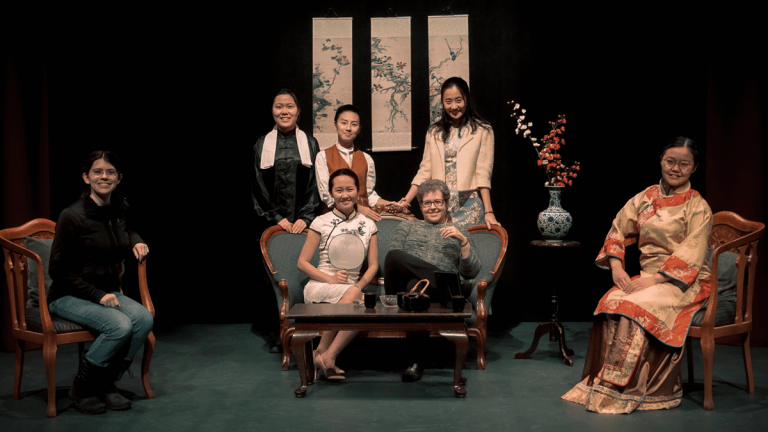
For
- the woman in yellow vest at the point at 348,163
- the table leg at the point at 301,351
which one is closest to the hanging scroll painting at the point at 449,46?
the woman in yellow vest at the point at 348,163

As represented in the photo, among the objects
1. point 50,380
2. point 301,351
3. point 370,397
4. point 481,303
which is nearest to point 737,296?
point 481,303

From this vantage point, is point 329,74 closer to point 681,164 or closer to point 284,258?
point 284,258

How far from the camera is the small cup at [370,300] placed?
3.36 meters

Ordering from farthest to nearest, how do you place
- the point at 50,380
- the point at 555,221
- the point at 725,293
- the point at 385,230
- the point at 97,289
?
1. the point at 385,230
2. the point at 555,221
3. the point at 725,293
4. the point at 97,289
5. the point at 50,380

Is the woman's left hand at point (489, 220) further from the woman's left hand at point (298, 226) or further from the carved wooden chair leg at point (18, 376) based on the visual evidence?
the carved wooden chair leg at point (18, 376)

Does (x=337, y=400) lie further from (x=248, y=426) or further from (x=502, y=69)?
(x=502, y=69)

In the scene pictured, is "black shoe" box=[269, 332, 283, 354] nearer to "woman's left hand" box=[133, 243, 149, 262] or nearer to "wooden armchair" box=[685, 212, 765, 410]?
"woman's left hand" box=[133, 243, 149, 262]

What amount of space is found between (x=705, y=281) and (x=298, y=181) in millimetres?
2654

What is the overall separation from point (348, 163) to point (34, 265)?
2.05m

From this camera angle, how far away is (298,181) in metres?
4.45

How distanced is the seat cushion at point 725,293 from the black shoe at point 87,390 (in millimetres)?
3026

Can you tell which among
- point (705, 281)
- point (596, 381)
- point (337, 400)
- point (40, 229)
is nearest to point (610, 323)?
point (596, 381)

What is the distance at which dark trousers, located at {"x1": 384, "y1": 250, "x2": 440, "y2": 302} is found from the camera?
3.62 meters

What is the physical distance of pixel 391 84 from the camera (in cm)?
508
